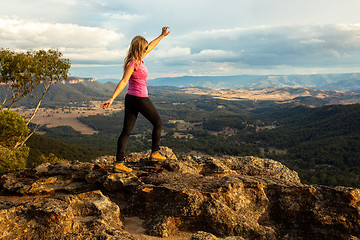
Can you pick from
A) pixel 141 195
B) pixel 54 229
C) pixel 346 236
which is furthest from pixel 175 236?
pixel 346 236

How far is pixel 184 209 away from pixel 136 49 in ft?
15.4

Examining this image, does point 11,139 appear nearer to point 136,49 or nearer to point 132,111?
point 132,111

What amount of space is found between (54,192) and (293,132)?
176706 millimetres

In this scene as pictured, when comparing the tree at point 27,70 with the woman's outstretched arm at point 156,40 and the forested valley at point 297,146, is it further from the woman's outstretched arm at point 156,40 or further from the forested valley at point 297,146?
the forested valley at point 297,146

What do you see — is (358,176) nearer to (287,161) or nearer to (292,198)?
(287,161)

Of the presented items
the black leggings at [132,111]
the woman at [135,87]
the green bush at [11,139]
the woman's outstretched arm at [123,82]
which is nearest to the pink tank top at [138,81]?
the woman at [135,87]

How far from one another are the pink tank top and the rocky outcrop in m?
2.88

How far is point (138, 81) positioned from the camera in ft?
23.6

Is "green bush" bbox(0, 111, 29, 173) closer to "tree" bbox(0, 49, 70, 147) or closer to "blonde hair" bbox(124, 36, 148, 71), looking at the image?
"tree" bbox(0, 49, 70, 147)

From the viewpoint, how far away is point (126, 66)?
22.9 feet

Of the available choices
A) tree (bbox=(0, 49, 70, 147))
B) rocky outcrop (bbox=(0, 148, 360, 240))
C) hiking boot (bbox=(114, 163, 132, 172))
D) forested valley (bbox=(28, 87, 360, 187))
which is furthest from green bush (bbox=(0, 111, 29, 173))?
forested valley (bbox=(28, 87, 360, 187))

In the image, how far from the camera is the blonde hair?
694cm

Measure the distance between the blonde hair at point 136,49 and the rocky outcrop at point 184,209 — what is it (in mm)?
3825

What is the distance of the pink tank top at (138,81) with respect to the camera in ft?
23.3
